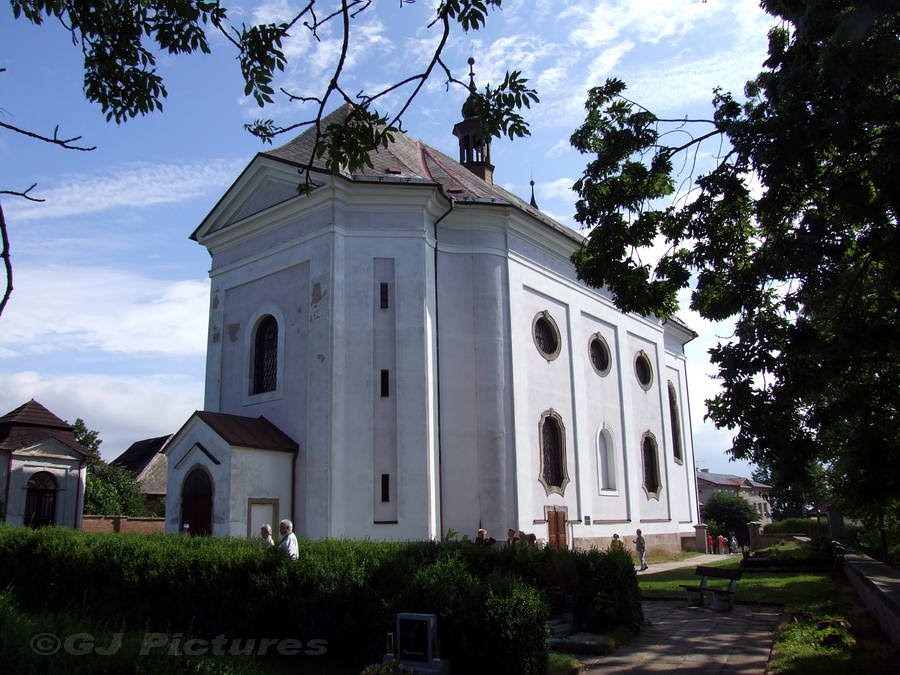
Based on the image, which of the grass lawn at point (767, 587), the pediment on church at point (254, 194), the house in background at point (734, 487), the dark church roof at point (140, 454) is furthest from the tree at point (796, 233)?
the house in background at point (734, 487)

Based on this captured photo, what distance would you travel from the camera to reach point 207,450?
19312mm

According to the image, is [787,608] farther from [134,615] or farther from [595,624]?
[134,615]

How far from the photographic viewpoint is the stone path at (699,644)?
30.8ft

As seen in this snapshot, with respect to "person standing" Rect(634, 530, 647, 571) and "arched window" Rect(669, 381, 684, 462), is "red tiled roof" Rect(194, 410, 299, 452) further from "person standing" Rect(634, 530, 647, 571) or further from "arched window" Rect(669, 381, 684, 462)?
"arched window" Rect(669, 381, 684, 462)

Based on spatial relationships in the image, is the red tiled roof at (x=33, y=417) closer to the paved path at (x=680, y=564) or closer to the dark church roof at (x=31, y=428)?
the dark church roof at (x=31, y=428)

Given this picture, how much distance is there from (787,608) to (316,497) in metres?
11.3

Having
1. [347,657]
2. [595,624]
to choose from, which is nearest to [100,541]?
[347,657]

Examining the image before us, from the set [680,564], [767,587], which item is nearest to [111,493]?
[680,564]

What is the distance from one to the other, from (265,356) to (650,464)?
1705cm

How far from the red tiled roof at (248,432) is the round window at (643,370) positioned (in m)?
16.6

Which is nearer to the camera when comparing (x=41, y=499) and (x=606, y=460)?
(x=41, y=499)

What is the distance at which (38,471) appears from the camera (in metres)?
23.0

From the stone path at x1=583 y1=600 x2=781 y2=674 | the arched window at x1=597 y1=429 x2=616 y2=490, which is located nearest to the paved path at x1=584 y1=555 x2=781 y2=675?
the stone path at x1=583 y1=600 x2=781 y2=674

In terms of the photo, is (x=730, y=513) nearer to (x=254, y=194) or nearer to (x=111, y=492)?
(x=111, y=492)
